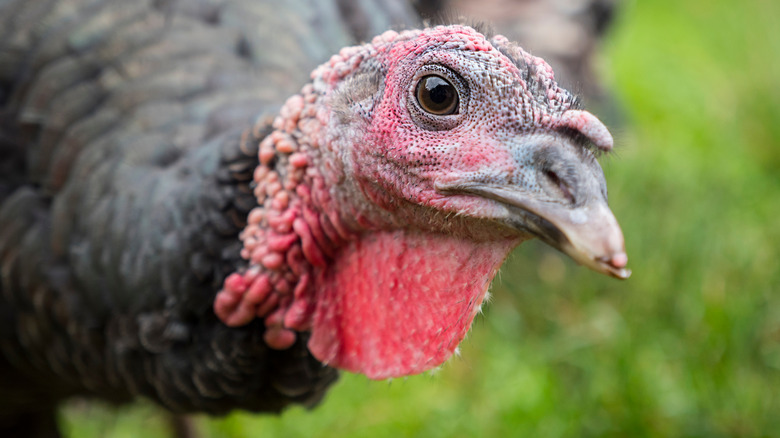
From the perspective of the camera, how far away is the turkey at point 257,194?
1.75 meters

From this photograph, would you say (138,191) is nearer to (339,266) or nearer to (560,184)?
(339,266)

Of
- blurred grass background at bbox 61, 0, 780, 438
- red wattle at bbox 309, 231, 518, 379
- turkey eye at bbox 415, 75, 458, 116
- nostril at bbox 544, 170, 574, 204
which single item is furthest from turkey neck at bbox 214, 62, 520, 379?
blurred grass background at bbox 61, 0, 780, 438

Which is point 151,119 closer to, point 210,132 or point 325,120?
point 210,132

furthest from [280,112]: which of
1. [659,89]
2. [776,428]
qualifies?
[659,89]

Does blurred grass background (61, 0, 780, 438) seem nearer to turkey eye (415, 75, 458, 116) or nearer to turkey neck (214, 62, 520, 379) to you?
turkey neck (214, 62, 520, 379)

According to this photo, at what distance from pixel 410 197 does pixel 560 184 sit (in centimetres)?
40

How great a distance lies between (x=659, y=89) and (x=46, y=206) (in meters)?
6.49

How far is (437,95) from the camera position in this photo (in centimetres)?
179

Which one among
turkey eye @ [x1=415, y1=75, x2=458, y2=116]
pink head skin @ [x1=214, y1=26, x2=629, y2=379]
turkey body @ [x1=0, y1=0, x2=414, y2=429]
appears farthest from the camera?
turkey body @ [x1=0, y1=0, x2=414, y2=429]

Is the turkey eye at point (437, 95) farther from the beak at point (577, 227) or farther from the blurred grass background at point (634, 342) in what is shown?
the blurred grass background at point (634, 342)

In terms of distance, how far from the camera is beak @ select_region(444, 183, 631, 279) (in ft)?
5.03

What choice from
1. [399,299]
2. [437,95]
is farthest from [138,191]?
[437,95]

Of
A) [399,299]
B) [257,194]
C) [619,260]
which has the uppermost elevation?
[619,260]

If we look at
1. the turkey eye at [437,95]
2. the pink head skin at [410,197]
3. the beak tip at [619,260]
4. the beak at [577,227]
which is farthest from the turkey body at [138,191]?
the beak tip at [619,260]
